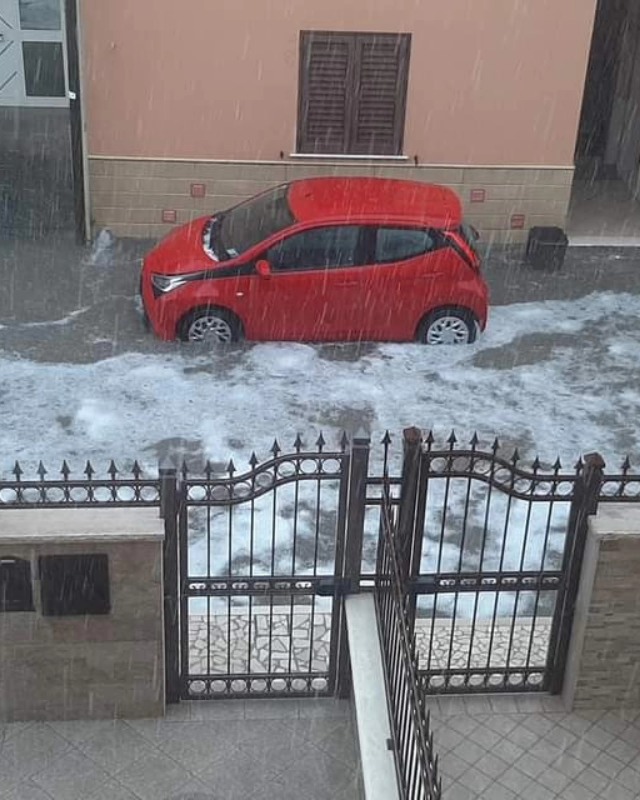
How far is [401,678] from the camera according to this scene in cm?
570

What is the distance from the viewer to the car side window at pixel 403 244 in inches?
455

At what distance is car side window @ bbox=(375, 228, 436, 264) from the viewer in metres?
11.6

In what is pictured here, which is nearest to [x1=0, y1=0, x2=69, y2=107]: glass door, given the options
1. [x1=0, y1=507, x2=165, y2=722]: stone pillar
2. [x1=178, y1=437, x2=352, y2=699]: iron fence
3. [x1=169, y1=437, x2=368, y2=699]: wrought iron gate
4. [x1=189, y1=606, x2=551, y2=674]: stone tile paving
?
[x1=178, y1=437, x2=352, y2=699]: iron fence

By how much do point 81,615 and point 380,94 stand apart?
31.8 ft

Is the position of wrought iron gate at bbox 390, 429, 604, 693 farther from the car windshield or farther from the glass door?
the glass door

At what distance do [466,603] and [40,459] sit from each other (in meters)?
3.89

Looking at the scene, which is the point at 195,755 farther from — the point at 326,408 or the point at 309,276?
the point at 309,276

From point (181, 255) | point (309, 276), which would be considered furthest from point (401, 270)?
point (181, 255)

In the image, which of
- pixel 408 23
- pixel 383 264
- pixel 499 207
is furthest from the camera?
pixel 499 207

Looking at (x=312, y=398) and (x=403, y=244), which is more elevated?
(x=403, y=244)

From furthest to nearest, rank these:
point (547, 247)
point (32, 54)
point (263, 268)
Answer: point (32, 54) < point (547, 247) < point (263, 268)

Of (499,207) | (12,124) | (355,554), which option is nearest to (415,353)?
(499,207)

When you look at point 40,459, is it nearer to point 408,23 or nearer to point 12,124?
point 408,23

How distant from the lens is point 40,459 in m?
9.51
